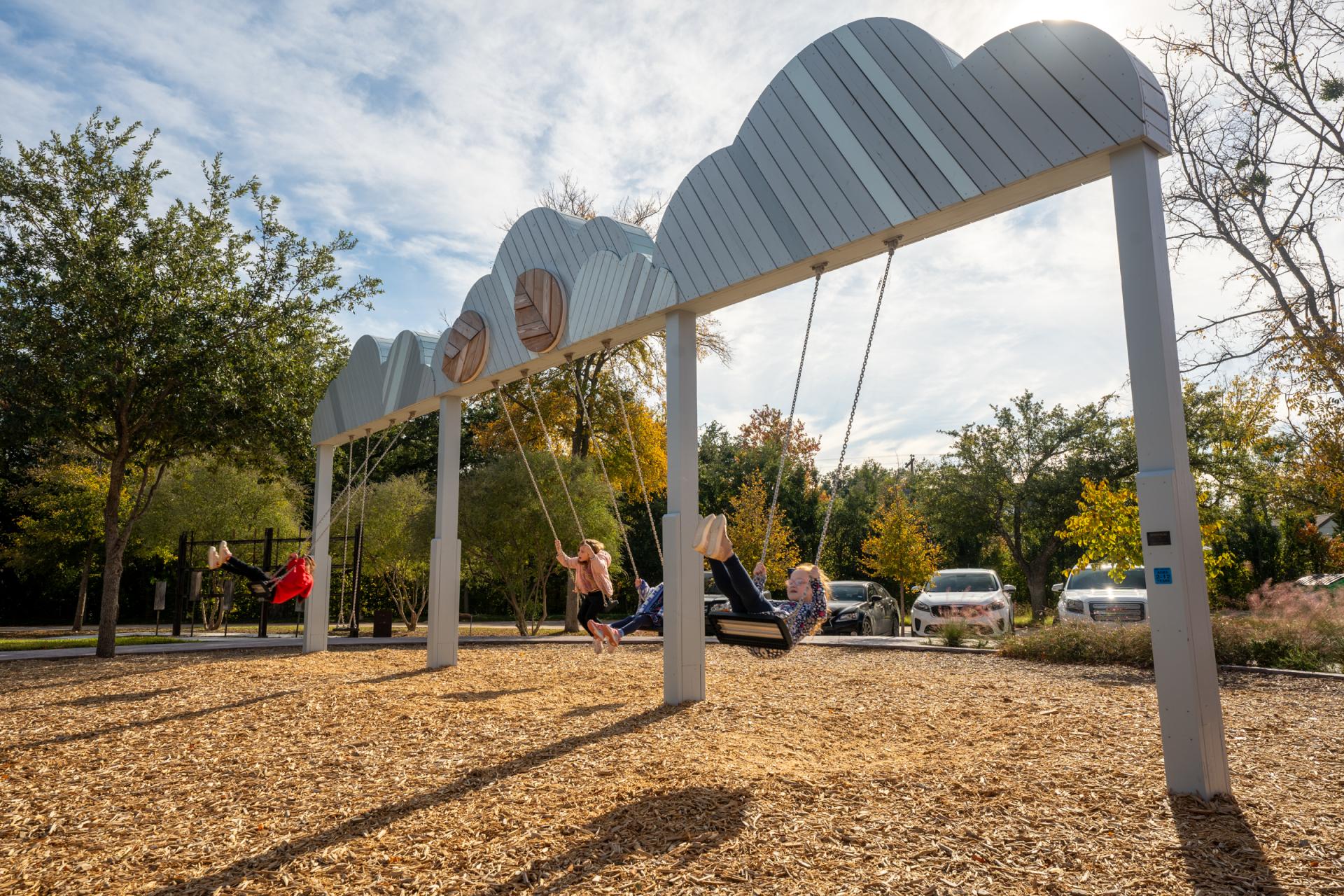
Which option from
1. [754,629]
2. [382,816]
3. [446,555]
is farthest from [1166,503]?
[446,555]

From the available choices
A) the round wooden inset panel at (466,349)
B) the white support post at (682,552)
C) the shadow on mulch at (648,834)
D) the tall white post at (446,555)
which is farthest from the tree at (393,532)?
the shadow on mulch at (648,834)

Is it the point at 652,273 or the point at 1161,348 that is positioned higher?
the point at 652,273

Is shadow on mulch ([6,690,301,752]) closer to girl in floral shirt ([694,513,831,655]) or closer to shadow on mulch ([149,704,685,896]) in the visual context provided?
shadow on mulch ([149,704,685,896])

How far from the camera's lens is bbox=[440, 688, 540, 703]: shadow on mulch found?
7.13 m

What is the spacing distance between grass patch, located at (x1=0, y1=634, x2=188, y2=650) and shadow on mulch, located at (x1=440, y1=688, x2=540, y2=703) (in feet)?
29.5

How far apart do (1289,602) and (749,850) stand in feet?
39.0

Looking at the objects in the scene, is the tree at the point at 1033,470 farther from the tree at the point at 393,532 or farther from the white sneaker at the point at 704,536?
the white sneaker at the point at 704,536

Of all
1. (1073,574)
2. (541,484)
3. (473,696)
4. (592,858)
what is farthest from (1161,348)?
(541,484)

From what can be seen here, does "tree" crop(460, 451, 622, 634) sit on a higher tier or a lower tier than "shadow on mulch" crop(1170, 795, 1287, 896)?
higher

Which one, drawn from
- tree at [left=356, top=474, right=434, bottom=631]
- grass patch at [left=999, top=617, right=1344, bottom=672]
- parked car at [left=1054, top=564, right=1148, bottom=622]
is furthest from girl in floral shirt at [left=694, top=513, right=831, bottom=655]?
tree at [left=356, top=474, right=434, bottom=631]

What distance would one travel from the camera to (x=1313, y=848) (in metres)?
3.15

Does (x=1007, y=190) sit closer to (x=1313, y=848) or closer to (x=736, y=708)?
(x=1313, y=848)

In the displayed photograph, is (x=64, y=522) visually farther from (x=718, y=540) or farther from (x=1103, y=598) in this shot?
(x=1103, y=598)

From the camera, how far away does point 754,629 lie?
17.6 ft
